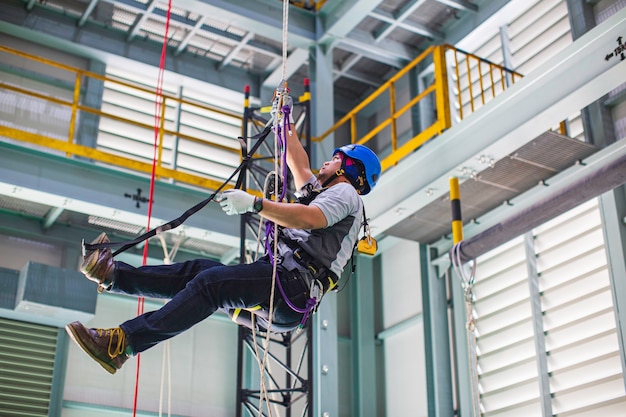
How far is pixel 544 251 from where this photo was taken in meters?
12.2

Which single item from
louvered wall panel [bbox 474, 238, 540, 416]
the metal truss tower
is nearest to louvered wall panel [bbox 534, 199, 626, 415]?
louvered wall panel [bbox 474, 238, 540, 416]

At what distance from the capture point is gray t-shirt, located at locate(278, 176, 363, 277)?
220 inches

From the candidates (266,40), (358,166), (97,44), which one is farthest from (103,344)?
(266,40)

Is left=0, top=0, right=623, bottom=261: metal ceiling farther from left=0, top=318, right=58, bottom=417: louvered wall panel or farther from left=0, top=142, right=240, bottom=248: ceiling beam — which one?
left=0, top=318, right=58, bottom=417: louvered wall panel

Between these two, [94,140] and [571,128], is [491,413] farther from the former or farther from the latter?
[94,140]

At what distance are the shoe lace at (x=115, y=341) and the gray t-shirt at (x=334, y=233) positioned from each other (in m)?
1.20

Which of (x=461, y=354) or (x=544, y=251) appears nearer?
(x=544, y=251)

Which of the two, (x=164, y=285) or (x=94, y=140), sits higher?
(x=94, y=140)

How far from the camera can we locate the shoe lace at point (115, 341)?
16.5 feet

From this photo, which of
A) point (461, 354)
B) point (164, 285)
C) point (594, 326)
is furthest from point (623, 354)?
point (164, 285)

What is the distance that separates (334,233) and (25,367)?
29.5 feet

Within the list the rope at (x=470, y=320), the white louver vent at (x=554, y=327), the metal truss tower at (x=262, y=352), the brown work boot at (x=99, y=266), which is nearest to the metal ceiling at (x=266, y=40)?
the white louver vent at (x=554, y=327)

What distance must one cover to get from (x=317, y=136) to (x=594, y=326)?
5.58m

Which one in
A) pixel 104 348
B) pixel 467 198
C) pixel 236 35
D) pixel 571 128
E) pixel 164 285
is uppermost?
pixel 236 35
